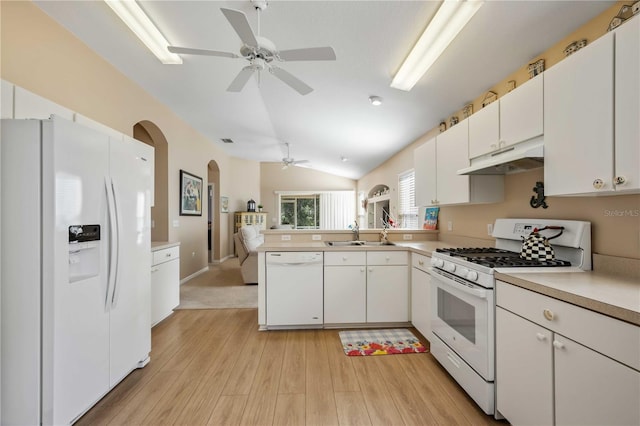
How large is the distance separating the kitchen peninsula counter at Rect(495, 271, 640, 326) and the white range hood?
2.32 feet

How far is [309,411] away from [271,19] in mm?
2852

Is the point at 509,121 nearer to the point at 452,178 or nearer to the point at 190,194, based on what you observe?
the point at 452,178

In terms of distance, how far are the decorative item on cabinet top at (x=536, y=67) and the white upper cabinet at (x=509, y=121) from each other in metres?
0.37

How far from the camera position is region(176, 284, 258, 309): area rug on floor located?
365 centimetres

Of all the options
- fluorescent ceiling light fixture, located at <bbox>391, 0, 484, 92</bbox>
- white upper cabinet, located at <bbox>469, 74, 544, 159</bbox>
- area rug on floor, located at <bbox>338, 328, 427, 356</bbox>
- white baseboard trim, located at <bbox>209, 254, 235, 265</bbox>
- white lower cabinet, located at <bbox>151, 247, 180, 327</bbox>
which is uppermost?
fluorescent ceiling light fixture, located at <bbox>391, 0, 484, 92</bbox>

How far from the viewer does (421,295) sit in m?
2.58

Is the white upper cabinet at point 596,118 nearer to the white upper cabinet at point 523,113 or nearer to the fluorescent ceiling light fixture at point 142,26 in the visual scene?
the white upper cabinet at point 523,113

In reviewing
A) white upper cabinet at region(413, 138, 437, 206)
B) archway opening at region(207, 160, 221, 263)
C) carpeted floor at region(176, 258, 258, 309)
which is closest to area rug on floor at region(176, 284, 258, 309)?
carpeted floor at region(176, 258, 258, 309)

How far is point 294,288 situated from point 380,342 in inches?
38.9

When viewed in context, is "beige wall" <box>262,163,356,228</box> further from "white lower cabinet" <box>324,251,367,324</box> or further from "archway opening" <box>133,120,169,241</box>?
"white lower cabinet" <box>324,251,367,324</box>

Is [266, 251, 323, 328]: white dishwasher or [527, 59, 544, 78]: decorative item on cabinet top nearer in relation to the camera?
[527, 59, 544, 78]: decorative item on cabinet top

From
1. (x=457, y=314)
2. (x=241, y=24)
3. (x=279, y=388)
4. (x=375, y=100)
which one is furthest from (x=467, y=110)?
(x=279, y=388)

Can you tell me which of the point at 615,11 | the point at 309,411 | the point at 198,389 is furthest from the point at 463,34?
the point at 198,389

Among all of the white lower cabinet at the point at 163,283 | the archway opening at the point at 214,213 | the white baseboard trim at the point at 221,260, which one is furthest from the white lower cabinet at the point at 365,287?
the archway opening at the point at 214,213
